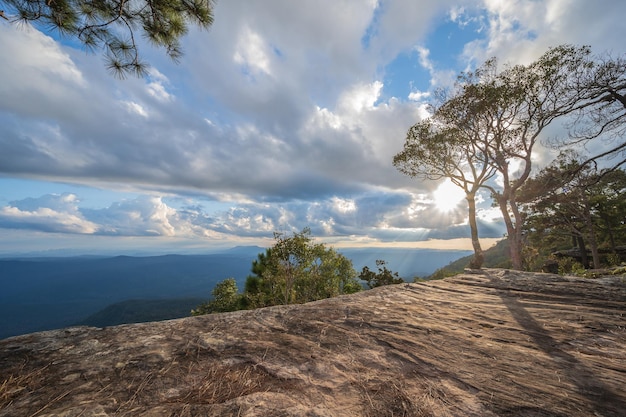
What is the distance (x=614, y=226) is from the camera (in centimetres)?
2764

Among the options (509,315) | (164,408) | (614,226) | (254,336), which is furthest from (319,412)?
(614,226)

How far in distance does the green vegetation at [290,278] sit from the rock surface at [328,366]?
19259 mm

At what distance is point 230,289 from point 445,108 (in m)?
38.6

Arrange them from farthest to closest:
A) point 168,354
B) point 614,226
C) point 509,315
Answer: point 614,226 → point 509,315 → point 168,354

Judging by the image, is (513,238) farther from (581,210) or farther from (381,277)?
(581,210)

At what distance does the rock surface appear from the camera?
2703 mm

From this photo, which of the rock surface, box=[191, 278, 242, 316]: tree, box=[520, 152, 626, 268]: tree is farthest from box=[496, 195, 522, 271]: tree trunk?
box=[191, 278, 242, 316]: tree

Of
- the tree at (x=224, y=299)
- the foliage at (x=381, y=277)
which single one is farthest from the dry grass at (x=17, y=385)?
the tree at (x=224, y=299)

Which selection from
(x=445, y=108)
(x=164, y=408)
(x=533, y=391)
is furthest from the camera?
(x=445, y=108)

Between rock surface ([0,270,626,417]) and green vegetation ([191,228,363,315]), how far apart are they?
19.3 metres

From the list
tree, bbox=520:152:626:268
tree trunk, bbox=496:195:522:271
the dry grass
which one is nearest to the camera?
the dry grass

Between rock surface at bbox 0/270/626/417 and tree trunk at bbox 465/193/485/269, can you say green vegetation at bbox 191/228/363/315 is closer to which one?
tree trunk at bbox 465/193/485/269

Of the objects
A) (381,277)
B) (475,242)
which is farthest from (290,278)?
(475,242)

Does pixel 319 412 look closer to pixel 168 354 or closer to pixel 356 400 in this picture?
pixel 356 400
